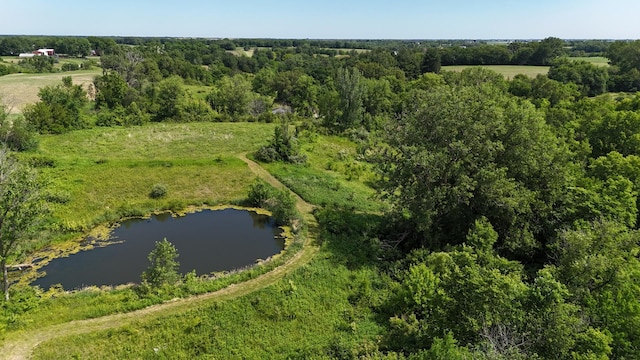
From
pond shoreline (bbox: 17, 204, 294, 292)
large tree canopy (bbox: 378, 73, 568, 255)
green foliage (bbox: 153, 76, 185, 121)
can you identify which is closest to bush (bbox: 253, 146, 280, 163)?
pond shoreline (bbox: 17, 204, 294, 292)

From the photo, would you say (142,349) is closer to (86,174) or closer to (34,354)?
(34,354)

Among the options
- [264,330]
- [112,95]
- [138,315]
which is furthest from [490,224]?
[112,95]

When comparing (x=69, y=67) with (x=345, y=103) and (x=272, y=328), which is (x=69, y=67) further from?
(x=272, y=328)

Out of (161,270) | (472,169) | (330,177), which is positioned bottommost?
(161,270)

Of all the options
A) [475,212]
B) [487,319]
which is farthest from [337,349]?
[475,212]

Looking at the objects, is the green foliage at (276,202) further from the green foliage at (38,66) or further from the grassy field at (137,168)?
the green foliage at (38,66)

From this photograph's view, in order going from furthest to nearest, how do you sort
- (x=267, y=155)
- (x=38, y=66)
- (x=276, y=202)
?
(x=38, y=66)
(x=267, y=155)
(x=276, y=202)
